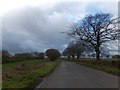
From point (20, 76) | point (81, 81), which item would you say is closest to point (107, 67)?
point (20, 76)

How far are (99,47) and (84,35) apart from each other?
3941 mm

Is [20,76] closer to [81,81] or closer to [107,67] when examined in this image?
[81,81]

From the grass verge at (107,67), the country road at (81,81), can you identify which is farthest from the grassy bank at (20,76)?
the grass verge at (107,67)

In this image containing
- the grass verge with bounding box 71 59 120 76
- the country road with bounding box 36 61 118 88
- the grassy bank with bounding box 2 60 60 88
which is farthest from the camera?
the grass verge with bounding box 71 59 120 76

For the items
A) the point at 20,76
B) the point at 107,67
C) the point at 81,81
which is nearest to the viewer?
the point at 81,81

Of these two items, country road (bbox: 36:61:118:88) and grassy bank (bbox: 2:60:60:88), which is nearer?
country road (bbox: 36:61:118:88)

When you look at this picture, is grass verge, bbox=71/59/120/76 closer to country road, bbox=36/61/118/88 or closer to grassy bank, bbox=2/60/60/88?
country road, bbox=36/61/118/88

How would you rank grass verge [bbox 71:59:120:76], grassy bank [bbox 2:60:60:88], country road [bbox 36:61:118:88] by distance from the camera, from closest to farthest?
country road [bbox 36:61:118:88], grassy bank [bbox 2:60:60:88], grass verge [bbox 71:59:120:76]

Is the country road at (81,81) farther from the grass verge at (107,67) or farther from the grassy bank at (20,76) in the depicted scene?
the grass verge at (107,67)

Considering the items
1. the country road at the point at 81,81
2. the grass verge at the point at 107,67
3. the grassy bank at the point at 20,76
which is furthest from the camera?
the grass verge at the point at 107,67

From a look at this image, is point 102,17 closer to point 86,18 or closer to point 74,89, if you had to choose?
point 86,18

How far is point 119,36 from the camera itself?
48.6 m

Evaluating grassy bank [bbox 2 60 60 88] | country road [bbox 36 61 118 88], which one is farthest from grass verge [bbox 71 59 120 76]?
grassy bank [bbox 2 60 60 88]

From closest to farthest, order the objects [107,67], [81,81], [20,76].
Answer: [81,81] → [20,76] → [107,67]
